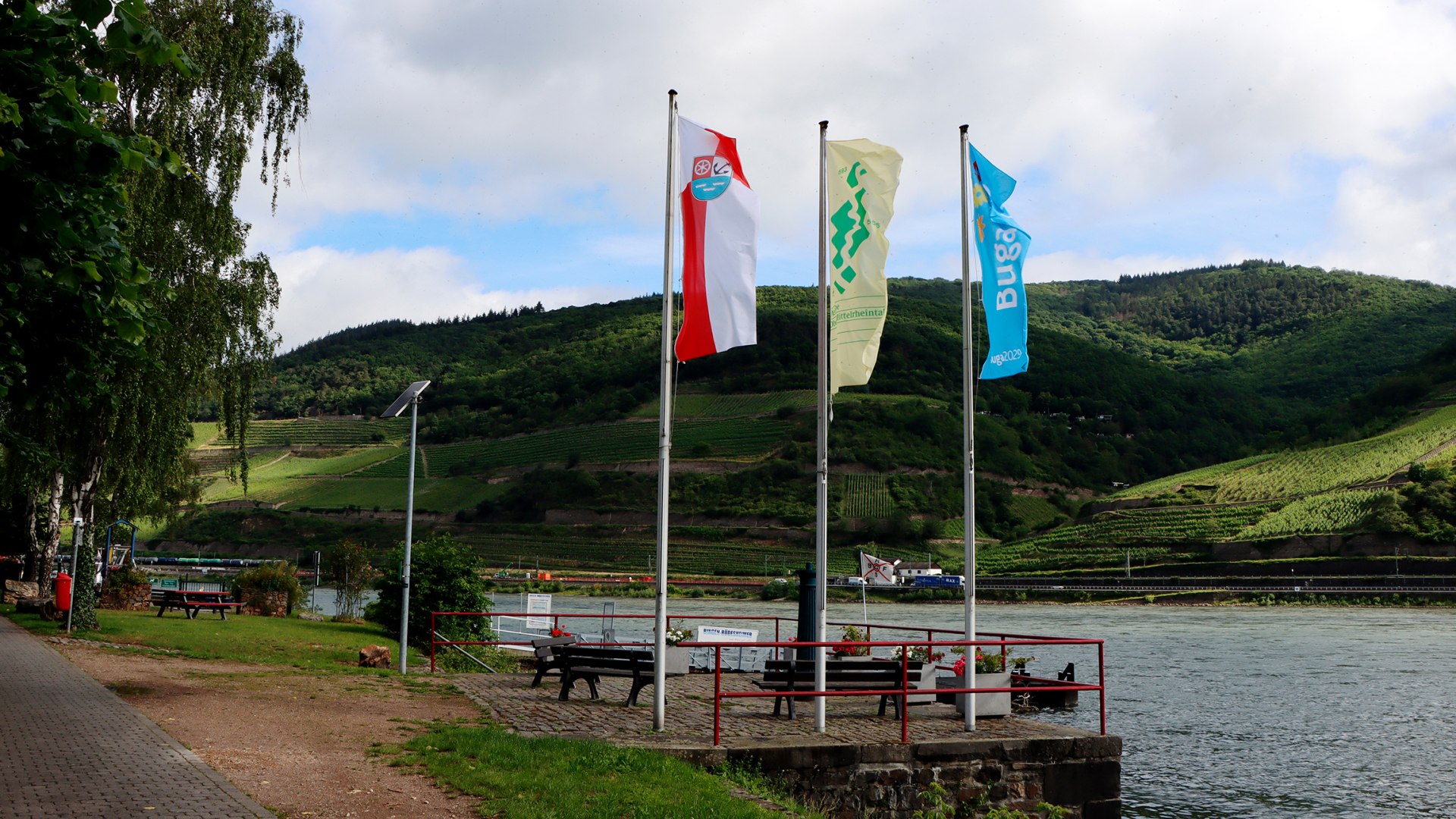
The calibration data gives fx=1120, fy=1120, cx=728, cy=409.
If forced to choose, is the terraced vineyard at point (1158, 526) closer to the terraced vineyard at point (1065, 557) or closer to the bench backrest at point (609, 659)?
the terraced vineyard at point (1065, 557)

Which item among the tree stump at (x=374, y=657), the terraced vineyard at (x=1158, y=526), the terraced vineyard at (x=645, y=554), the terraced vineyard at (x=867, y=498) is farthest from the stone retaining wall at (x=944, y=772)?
the terraced vineyard at (x=867, y=498)

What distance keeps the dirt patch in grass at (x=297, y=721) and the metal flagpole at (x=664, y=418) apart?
256 cm

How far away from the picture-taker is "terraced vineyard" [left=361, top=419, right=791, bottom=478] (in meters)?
136

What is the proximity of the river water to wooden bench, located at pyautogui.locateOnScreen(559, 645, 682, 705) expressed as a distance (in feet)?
23.8

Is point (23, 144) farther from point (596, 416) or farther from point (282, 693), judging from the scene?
point (596, 416)

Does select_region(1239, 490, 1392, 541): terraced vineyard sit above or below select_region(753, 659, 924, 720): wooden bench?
above

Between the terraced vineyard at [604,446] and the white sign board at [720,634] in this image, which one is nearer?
the white sign board at [720,634]

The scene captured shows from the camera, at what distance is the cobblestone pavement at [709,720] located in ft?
37.2

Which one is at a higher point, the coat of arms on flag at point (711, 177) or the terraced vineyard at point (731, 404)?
the terraced vineyard at point (731, 404)

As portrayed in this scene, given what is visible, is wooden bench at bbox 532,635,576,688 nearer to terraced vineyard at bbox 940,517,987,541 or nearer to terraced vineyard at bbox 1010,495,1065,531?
terraced vineyard at bbox 940,517,987,541

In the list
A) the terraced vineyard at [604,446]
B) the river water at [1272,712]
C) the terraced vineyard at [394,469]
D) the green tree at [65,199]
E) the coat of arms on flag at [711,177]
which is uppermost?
the terraced vineyard at [604,446]

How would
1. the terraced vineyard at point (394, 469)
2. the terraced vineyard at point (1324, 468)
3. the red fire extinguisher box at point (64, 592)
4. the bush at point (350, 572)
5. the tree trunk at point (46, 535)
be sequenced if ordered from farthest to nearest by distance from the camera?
the terraced vineyard at point (394, 469), the terraced vineyard at point (1324, 468), the bush at point (350, 572), the tree trunk at point (46, 535), the red fire extinguisher box at point (64, 592)

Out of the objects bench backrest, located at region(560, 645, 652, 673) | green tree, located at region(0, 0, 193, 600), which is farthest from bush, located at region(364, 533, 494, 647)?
green tree, located at region(0, 0, 193, 600)

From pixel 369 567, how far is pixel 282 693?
64.5ft
